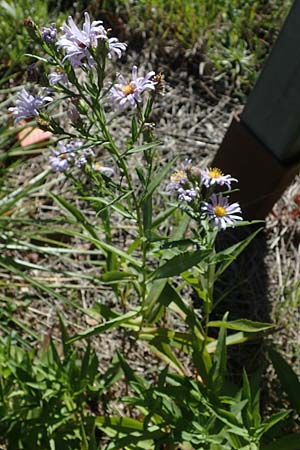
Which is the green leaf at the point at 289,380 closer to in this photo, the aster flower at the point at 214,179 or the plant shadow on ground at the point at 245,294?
the plant shadow on ground at the point at 245,294

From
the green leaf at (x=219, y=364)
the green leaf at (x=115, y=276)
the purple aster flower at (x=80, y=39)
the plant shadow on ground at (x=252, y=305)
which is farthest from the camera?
the plant shadow on ground at (x=252, y=305)

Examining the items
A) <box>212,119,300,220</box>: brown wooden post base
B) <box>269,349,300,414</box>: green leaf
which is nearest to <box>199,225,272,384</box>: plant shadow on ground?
<box>212,119,300,220</box>: brown wooden post base

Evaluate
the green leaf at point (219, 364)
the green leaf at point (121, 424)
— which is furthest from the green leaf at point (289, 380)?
the green leaf at point (121, 424)

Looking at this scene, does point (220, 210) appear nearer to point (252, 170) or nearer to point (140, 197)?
point (140, 197)

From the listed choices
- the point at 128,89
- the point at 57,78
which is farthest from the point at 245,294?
the point at 57,78

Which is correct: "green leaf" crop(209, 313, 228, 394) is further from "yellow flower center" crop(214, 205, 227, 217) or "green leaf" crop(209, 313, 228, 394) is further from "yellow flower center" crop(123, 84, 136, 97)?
"yellow flower center" crop(123, 84, 136, 97)

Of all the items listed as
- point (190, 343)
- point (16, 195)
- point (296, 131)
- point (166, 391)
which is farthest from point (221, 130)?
point (166, 391)
